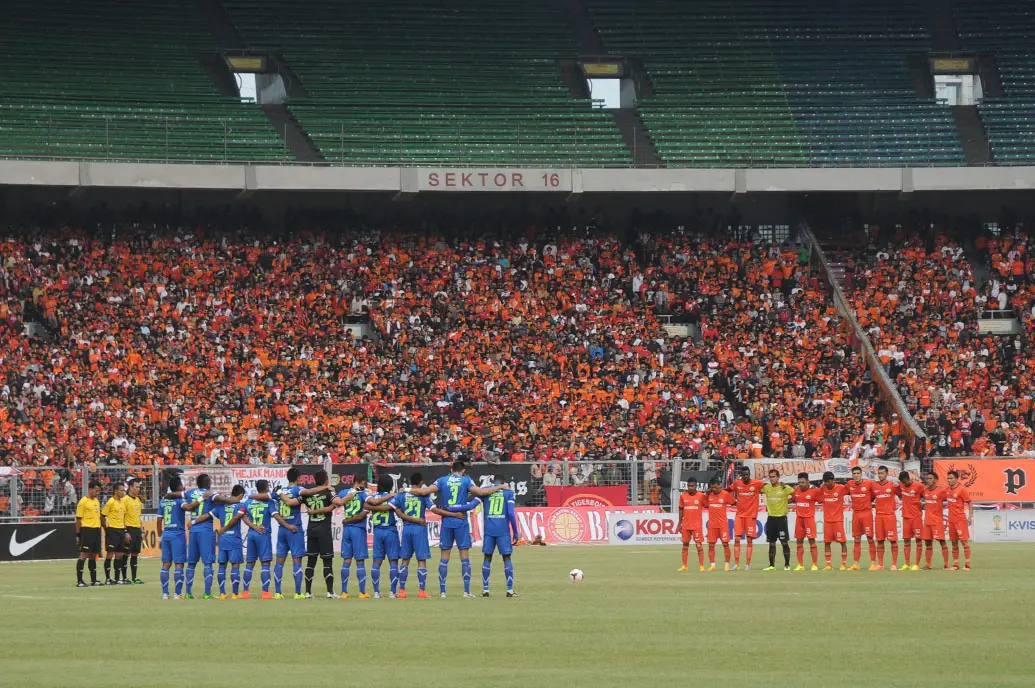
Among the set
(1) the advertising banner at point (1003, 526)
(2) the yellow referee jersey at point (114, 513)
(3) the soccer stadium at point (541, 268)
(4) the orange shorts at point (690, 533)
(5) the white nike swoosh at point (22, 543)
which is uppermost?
(3) the soccer stadium at point (541, 268)

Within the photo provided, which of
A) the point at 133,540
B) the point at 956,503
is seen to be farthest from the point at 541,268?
the point at 133,540

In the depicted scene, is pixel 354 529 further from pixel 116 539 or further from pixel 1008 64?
pixel 1008 64

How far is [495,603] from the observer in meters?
23.2

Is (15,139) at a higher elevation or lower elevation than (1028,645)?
higher

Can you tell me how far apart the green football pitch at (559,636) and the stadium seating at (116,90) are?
27.2 meters

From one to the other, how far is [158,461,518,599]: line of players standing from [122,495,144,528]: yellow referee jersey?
4140 millimetres

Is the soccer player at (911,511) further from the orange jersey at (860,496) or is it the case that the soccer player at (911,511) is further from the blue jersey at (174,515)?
the blue jersey at (174,515)

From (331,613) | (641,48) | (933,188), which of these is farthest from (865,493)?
(641,48)

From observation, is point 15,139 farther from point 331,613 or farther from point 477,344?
point 331,613

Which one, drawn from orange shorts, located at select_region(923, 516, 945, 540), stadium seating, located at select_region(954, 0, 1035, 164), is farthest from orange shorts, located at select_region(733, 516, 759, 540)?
stadium seating, located at select_region(954, 0, 1035, 164)

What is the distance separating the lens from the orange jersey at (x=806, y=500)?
3228 centimetres

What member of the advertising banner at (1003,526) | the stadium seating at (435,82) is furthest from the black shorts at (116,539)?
the stadium seating at (435,82)

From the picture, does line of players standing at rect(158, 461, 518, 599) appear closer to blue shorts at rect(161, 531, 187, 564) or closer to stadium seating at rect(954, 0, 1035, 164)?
blue shorts at rect(161, 531, 187, 564)

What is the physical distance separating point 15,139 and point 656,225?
70.0 ft
